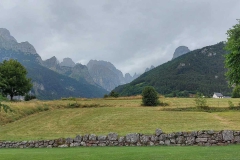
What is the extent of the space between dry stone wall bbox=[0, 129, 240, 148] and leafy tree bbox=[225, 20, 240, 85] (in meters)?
6.96

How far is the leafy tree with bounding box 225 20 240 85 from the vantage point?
18589 millimetres

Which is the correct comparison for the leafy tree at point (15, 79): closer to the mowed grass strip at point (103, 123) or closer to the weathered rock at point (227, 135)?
the mowed grass strip at point (103, 123)

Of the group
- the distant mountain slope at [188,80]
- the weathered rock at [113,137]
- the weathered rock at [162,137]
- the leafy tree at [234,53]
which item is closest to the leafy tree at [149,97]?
the leafy tree at [234,53]

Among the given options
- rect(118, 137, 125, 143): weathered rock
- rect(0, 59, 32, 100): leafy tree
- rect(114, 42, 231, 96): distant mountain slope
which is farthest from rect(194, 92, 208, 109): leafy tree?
rect(114, 42, 231, 96): distant mountain slope

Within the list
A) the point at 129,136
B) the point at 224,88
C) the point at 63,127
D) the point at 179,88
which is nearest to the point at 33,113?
the point at 63,127

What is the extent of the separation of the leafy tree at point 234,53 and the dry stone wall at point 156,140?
22.8ft

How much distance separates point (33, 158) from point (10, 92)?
49537 millimetres

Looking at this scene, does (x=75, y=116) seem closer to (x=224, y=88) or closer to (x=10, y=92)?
(x=10, y=92)

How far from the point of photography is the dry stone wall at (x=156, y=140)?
48.3 ft

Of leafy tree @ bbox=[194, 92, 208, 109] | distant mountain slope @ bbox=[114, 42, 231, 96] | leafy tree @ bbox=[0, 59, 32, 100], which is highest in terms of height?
distant mountain slope @ bbox=[114, 42, 231, 96]

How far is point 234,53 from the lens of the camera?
18.3m

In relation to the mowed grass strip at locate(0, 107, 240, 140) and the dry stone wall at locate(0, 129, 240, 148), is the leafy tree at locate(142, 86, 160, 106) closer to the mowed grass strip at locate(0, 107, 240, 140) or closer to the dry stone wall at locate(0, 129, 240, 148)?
the mowed grass strip at locate(0, 107, 240, 140)

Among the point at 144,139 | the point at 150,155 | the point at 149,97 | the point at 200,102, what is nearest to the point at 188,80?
the point at 149,97

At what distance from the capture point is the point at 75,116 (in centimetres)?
3781
